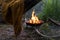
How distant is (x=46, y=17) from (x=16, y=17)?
112 inches

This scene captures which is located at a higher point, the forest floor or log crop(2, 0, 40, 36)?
log crop(2, 0, 40, 36)

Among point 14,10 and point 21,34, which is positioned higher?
point 14,10

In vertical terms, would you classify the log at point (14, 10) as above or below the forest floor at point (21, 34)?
above

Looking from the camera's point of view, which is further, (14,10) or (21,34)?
(21,34)

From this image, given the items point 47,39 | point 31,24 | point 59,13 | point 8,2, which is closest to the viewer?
point 8,2

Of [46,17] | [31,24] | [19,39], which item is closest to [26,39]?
[19,39]

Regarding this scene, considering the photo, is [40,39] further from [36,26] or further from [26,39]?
[36,26]

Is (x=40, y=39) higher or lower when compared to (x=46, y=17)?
lower

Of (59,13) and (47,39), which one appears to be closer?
(47,39)

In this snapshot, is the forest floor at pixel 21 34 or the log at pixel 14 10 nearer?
the log at pixel 14 10

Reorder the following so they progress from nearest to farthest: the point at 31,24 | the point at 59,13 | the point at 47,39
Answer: the point at 47,39
the point at 31,24
the point at 59,13

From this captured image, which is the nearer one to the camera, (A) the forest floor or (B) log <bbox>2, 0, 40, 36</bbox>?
(B) log <bbox>2, 0, 40, 36</bbox>

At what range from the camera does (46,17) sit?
579cm

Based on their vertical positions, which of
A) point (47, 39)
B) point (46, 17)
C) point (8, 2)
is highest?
point (8, 2)
